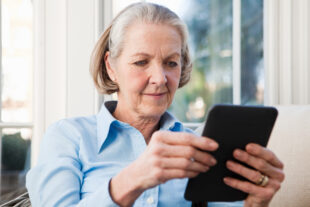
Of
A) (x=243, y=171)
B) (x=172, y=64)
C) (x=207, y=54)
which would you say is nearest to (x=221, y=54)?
(x=207, y=54)

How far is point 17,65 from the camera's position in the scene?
6.91 ft

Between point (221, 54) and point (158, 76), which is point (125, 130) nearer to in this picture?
point (158, 76)

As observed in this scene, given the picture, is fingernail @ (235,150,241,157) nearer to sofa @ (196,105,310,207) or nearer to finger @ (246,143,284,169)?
finger @ (246,143,284,169)

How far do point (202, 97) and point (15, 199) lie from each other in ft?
3.59

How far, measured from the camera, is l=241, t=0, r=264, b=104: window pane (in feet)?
6.67

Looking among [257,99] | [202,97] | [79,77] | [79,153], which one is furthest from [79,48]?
[257,99]

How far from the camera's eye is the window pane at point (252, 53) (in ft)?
6.67

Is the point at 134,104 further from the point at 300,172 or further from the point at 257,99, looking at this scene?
the point at 257,99

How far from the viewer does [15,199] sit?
1.40 meters

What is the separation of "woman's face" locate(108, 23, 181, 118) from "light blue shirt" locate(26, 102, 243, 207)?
12 centimetres

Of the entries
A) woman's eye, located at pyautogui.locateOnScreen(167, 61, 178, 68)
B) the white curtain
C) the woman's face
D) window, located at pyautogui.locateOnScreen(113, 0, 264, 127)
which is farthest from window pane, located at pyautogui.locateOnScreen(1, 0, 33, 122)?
the white curtain

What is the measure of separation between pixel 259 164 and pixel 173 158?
245mm

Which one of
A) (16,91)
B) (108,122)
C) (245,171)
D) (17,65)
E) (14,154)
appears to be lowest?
(14,154)

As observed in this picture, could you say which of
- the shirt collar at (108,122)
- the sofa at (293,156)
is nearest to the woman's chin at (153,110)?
the shirt collar at (108,122)
